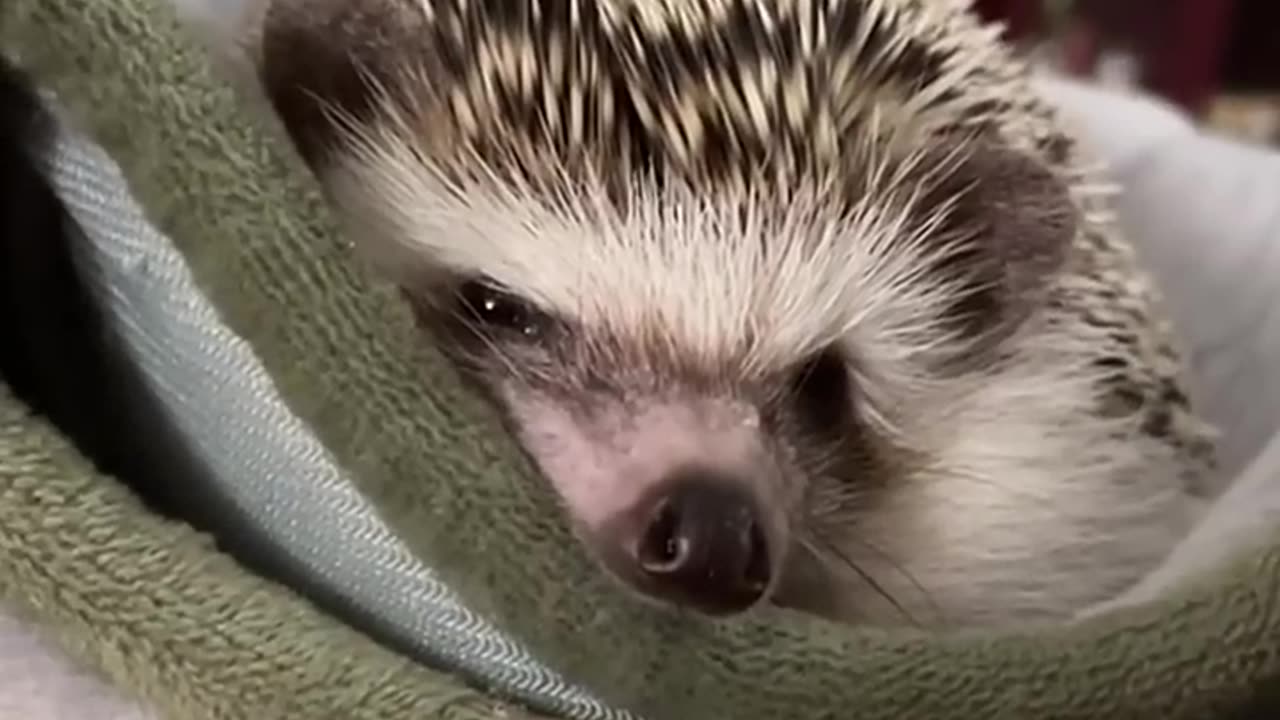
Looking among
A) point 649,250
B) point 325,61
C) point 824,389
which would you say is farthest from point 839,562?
point 325,61

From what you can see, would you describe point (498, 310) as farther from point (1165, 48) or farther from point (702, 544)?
point (1165, 48)

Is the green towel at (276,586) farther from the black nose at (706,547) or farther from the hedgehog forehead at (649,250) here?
the hedgehog forehead at (649,250)

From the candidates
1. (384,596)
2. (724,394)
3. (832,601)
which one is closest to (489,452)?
(384,596)

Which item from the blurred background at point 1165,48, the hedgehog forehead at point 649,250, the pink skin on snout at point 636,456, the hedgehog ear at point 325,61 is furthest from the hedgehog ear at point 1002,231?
the blurred background at point 1165,48

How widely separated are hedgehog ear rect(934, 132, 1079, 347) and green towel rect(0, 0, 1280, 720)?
1.42ft

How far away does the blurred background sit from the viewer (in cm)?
329

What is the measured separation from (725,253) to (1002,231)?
0.22 metres

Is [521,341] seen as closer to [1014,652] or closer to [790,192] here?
[790,192]

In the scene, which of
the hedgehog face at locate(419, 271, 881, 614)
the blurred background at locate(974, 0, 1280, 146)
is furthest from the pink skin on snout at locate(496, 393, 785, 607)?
the blurred background at locate(974, 0, 1280, 146)

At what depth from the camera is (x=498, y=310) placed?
1.10 metres

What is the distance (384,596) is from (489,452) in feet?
0.25

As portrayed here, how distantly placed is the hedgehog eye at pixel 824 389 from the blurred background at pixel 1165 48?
7.13 ft

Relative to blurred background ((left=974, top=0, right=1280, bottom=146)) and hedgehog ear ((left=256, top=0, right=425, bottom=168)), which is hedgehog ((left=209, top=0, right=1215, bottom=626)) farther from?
blurred background ((left=974, top=0, right=1280, bottom=146))

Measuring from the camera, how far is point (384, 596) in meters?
0.81
